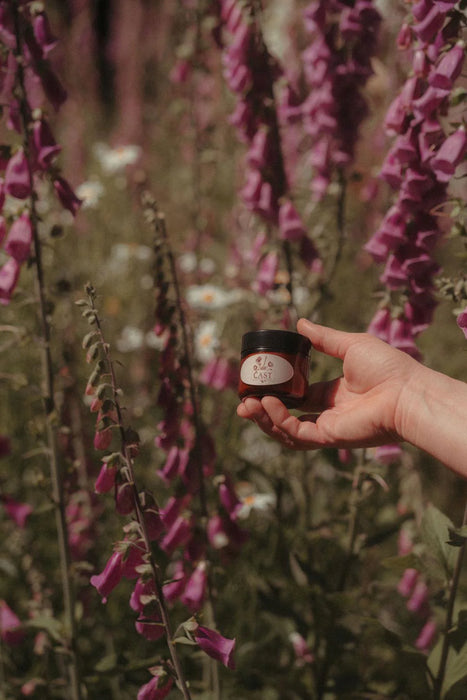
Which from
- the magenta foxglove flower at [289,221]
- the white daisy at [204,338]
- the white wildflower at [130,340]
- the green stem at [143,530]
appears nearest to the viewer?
the green stem at [143,530]

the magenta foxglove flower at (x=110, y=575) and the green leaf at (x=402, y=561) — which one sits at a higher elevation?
the magenta foxglove flower at (x=110, y=575)

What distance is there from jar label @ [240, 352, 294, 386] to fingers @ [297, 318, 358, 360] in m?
0.15

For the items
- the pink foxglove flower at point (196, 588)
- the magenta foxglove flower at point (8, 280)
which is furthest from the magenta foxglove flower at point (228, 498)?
the magenta foxglove flower at point (8, 280)

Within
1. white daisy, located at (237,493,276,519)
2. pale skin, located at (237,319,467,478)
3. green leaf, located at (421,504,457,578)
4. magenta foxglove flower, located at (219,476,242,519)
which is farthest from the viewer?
white daisy, located at (237,493,276,519)

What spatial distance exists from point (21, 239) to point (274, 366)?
0.67 metres

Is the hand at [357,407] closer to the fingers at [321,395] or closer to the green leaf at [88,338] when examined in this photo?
the fingers at [321,395]

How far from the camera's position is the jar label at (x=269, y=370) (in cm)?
146

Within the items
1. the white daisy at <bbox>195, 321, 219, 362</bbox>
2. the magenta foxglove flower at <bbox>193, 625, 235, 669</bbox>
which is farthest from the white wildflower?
the magenta foxglove flower at <bbox>193, 625, 235, 669</bbox>

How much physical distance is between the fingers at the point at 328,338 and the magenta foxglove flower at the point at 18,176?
0.70 m

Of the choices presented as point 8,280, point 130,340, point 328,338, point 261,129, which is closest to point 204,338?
point 130,340

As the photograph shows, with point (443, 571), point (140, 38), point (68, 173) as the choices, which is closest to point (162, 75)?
point (140, 38)

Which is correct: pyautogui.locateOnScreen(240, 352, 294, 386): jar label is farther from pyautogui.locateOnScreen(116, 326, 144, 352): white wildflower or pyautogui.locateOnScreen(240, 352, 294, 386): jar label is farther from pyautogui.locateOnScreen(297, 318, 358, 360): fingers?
pyautogui.locateOnScreen(116, 326, 144, 352): white wildflower

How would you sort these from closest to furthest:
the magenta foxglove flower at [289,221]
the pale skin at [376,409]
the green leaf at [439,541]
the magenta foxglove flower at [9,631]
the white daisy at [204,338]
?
the pale skin at [376,409], the green leaf at [439,541], the magenta foxglove flower at [9,631], the magenta foxglove flower at [289,221], the white daisy at [204,338]

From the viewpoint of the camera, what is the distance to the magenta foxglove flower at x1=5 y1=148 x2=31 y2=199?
1610mm
